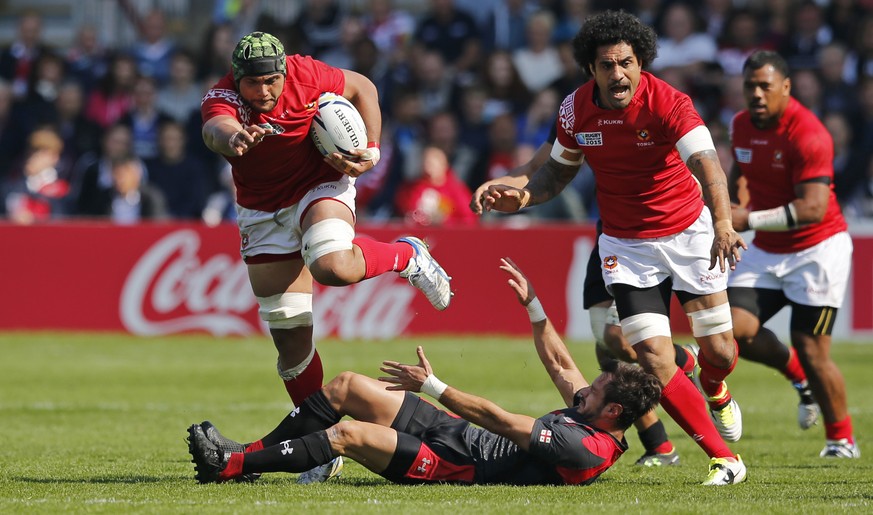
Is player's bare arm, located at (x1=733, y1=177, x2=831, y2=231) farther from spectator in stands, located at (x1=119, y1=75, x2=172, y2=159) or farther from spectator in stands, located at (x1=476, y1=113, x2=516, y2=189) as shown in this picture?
spectator in stands, located at (x1=119, y1=75, x2=172, y2=159)

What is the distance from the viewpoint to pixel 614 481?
7543 mm

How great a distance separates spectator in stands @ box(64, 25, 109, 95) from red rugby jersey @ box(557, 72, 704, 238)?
45.6 feet

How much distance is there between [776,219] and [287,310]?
3.50 meters

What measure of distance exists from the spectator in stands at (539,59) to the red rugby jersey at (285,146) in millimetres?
10762

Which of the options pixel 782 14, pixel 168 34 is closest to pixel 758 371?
pixel 782 14

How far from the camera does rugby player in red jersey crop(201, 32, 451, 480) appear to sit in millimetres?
7531

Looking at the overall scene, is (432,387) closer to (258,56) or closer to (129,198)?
(258,56)

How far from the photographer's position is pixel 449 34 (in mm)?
19531

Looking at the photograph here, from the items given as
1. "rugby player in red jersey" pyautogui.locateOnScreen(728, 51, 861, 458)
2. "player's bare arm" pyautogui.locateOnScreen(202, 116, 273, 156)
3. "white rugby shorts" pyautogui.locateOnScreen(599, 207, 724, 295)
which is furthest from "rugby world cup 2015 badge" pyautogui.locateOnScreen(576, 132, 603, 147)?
"player's bare arm" pyautogui.locateOnScreen(202, 116, 273, 156)

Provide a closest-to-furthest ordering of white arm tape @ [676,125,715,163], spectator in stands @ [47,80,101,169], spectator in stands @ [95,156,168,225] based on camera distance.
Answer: white arm tape @ [676,125,715,163] → spectator in stands @ [95,156,168,225] → spectator in stands @ [47,80,101,169]

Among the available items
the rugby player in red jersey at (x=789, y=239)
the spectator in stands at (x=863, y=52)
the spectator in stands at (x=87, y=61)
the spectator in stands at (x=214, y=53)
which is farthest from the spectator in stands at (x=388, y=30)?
the rugby player in red jersey at (x=789, y=239)

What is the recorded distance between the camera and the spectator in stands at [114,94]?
1942cm

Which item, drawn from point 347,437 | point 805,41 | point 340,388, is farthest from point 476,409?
point 805,41

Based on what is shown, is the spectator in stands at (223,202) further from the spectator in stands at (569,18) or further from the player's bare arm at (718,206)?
the player's bare arm at (718,206)
